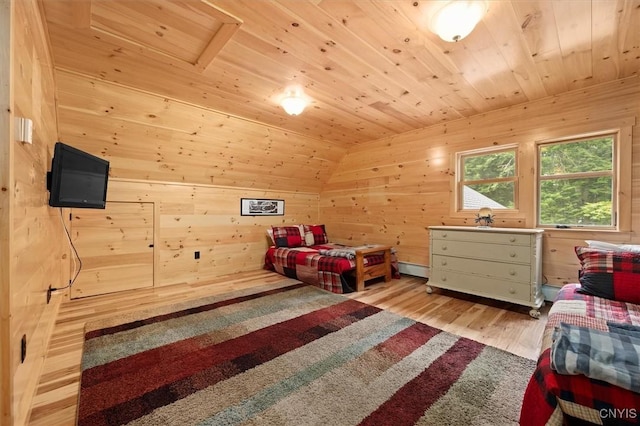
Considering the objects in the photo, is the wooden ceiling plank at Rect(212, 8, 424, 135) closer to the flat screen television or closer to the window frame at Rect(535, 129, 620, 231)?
A: the flat screen television

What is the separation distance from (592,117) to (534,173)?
71cm

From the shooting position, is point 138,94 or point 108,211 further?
point 108,211

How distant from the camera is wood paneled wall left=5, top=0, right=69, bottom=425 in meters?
1.08

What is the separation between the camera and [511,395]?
1550mm

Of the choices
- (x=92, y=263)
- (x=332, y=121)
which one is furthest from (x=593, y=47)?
(x=92, y=263)

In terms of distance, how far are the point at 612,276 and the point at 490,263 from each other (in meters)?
1.14

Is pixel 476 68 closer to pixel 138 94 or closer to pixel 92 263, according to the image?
pixel 138 94

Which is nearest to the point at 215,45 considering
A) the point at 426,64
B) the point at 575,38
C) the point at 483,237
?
the point at 426,64

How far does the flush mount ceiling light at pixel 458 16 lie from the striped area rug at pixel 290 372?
2190mm

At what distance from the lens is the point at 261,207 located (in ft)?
16.0

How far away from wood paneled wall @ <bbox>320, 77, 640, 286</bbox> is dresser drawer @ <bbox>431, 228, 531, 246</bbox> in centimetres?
51

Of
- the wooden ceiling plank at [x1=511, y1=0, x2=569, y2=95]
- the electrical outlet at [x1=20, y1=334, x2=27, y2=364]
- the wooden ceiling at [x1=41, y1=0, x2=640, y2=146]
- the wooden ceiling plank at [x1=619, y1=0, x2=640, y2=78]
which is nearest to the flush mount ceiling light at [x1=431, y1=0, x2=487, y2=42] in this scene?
the wooden ceiling at [x1=41, y1=0, x2=640, y2=146]

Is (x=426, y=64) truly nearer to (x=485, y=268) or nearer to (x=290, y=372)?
(x=485, y=268)

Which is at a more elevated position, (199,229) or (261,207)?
(261,207)
